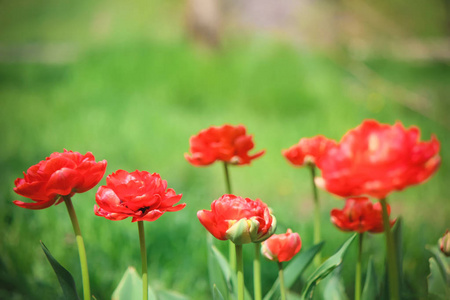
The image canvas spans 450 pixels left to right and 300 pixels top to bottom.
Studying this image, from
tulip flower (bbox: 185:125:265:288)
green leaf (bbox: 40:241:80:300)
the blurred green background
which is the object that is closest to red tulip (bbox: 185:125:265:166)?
tulip flower (bbox: 185:125:265:288)

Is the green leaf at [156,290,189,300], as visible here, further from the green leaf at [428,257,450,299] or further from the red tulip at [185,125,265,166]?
the green leaf at [428,257,450,299]

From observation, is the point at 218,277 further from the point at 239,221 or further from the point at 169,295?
the point at 239,221

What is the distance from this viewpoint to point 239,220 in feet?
1.45

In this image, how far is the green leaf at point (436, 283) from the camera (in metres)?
0.56

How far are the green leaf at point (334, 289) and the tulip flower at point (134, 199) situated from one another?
28 cm

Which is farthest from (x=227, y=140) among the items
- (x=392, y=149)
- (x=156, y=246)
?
(x=156, y=246)

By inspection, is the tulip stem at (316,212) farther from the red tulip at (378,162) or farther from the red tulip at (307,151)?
the red tulip at (378,162)

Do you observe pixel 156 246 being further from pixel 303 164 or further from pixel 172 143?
pixel 172 143

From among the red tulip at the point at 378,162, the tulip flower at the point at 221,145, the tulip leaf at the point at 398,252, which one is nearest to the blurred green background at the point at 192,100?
the tulip leaf at the point at 398,252

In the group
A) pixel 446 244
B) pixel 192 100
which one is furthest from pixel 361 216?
pixel 192 100

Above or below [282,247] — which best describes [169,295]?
below

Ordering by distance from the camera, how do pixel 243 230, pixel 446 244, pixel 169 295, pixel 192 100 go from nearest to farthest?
1. pixel 243 230
2. pixel 446 244
3. pixel 169 295
4. pixel 192 100

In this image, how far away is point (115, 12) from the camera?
2760 millimetres

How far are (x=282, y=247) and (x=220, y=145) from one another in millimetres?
180
